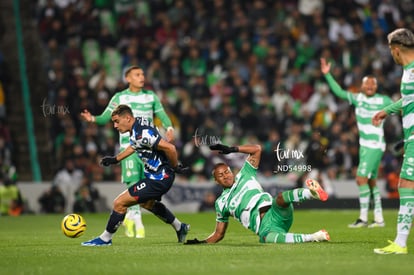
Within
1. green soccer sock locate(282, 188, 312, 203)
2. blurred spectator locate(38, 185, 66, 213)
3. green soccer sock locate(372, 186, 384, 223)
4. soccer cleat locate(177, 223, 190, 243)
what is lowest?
blurred spectator locate(38, 185, 66, 213)

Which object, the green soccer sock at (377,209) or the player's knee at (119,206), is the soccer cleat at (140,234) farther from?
the green soccer sock at (377,209)

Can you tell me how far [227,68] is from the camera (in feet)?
86.5

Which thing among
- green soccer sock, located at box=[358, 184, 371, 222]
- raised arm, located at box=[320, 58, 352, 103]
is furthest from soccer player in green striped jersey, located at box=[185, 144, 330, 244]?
green soccer sock, located at box=[358, 184, 371, 222]

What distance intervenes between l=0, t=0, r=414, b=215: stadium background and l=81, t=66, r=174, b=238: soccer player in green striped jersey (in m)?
7.30

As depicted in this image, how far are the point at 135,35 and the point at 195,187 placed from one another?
19.6 ft

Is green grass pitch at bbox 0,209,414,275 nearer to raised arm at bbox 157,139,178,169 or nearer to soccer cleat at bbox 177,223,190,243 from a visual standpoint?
soccer cleat at bbox 177,223,190,243

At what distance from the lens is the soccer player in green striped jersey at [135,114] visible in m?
14.4

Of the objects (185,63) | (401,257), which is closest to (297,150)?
(185,63)

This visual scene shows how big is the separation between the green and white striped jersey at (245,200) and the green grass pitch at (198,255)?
0.36 m

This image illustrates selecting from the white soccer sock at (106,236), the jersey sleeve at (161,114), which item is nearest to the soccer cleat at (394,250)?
the white soccer sock at (106,236)

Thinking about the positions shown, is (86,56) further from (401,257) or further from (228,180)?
(401,257)

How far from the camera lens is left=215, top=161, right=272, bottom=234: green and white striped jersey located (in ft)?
38.6

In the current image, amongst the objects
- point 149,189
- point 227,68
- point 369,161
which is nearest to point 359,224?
point 369,161

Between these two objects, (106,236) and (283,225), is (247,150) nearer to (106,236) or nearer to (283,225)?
(283,225)
